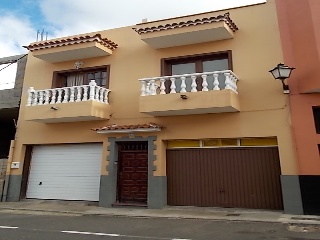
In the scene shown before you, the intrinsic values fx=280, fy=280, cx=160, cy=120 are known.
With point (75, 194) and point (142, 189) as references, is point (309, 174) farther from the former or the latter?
point (75, 194)

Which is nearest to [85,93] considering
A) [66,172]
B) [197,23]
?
[66,172]

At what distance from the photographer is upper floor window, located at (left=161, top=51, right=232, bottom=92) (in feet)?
31.9

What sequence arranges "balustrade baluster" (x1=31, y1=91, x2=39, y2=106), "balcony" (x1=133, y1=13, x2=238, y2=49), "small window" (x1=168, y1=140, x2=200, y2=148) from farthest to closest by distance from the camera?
1. "balustrade baluster" (x1=31, y1=91, x2=39, y2=106)
2. "small window" (x1=168, y1=140, x2=200, y2=148)
3. "balcony" (x1=133, y1=13, x2=238, y2=49)

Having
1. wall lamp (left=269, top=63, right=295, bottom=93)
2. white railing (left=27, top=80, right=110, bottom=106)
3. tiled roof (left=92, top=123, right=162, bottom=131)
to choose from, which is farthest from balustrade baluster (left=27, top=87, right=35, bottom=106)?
wall lamp (left=269, top=63, right=295, bottom=93)

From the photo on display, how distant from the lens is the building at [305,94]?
7.82 meters

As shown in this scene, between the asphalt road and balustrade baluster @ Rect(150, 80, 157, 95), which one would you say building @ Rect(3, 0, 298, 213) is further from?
the asphalt road

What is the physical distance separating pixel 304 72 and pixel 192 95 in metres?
3.37

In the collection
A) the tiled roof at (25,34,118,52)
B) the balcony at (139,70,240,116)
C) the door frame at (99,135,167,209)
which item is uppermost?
the tiled roof at (25,34,118,52)

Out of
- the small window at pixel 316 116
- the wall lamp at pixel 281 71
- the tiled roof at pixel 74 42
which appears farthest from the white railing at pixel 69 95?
the small window at pixel 316 116

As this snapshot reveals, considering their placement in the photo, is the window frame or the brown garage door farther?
the window frame

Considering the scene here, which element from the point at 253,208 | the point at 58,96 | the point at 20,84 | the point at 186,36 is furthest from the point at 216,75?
the point at 20,84

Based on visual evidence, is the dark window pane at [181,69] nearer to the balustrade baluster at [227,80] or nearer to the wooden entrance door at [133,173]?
the balustrade baluster at [227,80]

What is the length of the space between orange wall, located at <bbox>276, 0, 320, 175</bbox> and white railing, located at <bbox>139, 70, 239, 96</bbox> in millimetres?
1820

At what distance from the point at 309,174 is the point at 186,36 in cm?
576
